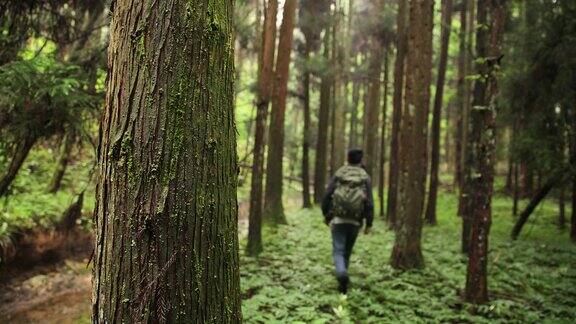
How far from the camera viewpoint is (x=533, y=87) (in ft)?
39.5

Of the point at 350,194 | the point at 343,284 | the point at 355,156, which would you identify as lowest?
the point at 343,284

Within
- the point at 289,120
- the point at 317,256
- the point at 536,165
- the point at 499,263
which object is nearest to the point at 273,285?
the point at 317,256

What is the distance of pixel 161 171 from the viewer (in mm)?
2051

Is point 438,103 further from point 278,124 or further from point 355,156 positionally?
point 355,156

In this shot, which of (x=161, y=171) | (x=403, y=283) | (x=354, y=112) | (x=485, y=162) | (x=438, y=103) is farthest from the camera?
(x=354, y=112)

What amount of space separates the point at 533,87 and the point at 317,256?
24.2 feet

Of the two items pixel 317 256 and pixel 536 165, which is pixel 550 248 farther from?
pixel 317 256

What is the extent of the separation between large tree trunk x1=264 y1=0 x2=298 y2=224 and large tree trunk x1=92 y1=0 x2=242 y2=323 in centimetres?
847

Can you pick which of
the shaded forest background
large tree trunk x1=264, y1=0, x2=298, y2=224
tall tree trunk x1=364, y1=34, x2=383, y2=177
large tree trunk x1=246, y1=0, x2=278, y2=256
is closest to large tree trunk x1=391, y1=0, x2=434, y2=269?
the shaded forest background

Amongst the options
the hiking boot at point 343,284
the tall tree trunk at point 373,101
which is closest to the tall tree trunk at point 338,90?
the tall tree trunk at point 373,101

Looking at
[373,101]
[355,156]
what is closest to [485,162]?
[355,156]

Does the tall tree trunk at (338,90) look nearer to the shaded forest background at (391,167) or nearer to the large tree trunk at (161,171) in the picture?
the shaded forest background at (391,167)

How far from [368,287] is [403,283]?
0.66 m

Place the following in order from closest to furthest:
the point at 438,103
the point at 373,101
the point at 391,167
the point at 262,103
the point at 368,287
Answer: the point at 368,287 < the point at 262,103 < the point at 438,103 < the point at 391,167 < the point at 373,101
